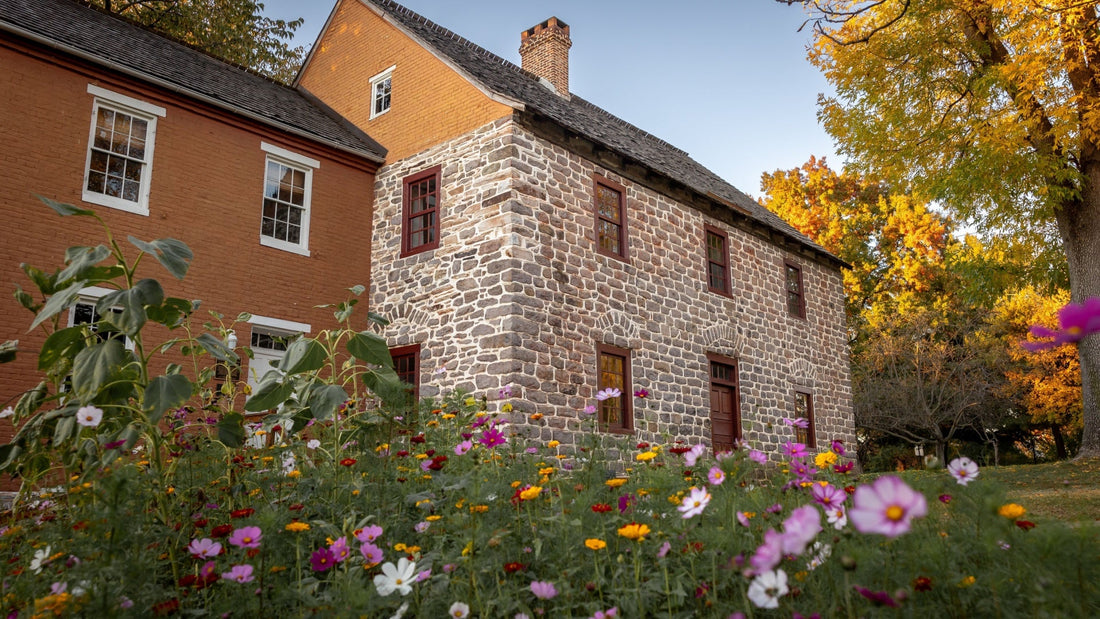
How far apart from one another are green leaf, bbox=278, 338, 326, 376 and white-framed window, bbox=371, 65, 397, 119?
10059mm

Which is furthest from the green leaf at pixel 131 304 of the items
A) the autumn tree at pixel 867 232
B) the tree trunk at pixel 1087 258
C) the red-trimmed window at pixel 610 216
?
the autumn tree at pixel 867 232

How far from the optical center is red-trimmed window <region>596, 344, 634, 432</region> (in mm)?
11211

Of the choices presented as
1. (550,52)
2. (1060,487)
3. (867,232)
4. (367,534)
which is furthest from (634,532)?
(867,232)

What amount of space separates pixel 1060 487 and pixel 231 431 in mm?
9347

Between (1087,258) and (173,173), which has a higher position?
(173,173)

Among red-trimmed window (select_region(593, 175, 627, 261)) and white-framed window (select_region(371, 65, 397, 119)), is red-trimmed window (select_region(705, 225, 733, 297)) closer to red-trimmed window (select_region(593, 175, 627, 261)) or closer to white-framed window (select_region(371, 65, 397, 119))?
red-trimmed window (select_region(593, 175, 627, 261))

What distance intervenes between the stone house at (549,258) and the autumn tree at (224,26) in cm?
439

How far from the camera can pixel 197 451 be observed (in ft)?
15.4

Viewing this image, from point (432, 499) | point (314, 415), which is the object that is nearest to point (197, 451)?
point (314, 415)

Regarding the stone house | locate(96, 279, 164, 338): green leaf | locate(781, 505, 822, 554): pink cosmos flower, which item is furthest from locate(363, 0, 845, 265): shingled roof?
locate(781, 505, 822, 554): pink cosmos flower

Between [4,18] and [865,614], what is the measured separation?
11.1 metres

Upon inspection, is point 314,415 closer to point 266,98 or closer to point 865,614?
point 865,614

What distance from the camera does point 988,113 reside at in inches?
460

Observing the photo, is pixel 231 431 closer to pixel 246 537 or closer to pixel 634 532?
pixel 246 537
